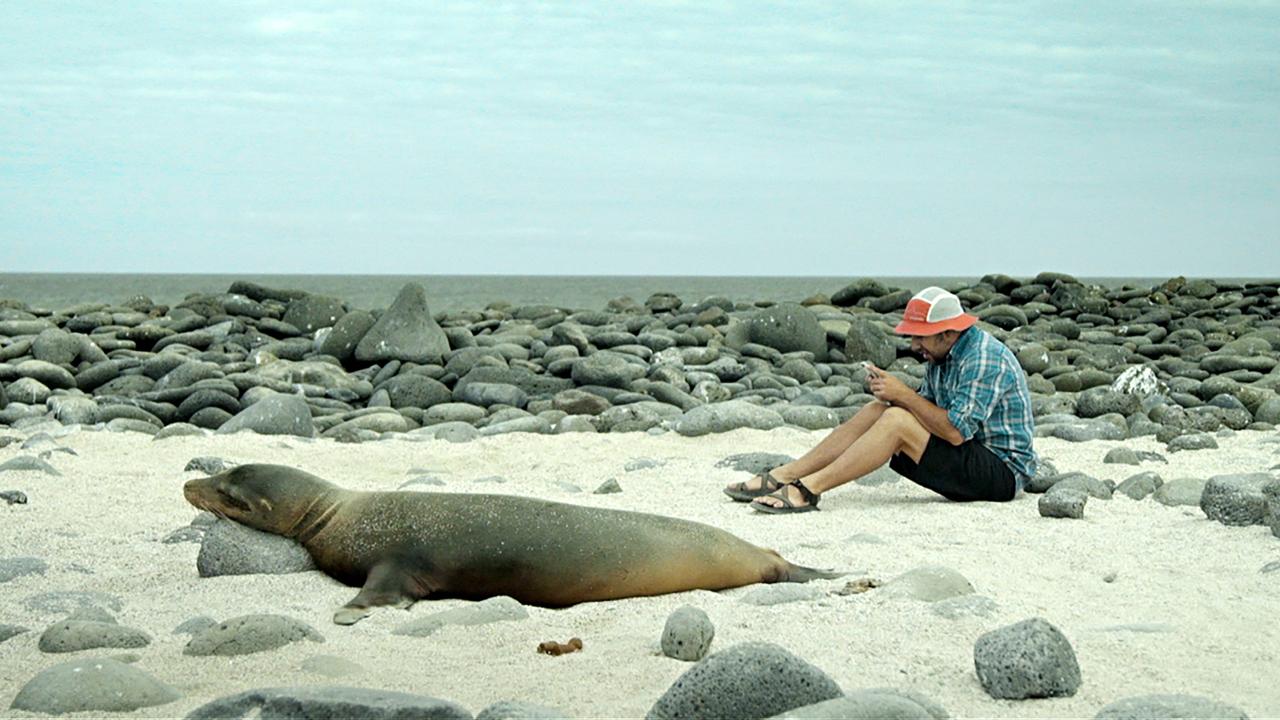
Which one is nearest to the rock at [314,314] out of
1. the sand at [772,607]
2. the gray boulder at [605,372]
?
the gray boulder at [605,372]

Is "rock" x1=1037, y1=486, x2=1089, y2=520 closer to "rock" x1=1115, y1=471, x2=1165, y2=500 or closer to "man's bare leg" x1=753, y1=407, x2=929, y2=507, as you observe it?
"rock" x1=1115, y1=471, x2=1165, y2=500

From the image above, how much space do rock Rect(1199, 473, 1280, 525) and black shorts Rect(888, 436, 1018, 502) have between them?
1077 millimetres

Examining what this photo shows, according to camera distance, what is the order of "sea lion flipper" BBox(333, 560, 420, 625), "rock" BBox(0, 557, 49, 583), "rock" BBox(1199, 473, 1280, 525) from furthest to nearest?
"rock" BBox(1199, 473, 1280, 525)
"rock" BBox(0, 557, 49, 583)
"sea lion flipper" BBox(333, 560, 420, 625)

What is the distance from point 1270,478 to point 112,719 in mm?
5570

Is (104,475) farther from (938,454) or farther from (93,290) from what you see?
(93,290)

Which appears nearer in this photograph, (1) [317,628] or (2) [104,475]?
(1) [317,628]

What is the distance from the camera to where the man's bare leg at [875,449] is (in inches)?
281

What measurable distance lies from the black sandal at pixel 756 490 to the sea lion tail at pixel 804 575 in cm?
191

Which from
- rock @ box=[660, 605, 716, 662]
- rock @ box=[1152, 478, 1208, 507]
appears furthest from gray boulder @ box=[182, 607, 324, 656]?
rock @ box=[1152, 478, 1208, 507]

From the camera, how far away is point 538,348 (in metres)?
15.2

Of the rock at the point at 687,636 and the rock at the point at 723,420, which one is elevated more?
the rock at the point at 687,636

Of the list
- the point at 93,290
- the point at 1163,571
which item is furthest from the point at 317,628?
the point at 93,290

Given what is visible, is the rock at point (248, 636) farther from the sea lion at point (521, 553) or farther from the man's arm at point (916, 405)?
the man's arm at point (916, 405)

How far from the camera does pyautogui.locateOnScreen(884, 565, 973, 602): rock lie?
4.70m
